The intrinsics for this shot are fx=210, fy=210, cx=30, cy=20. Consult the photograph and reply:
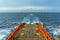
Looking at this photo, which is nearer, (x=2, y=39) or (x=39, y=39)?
(x=39, y=39)

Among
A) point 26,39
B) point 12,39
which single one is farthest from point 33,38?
point 12,39

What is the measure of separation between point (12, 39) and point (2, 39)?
3.72 meters

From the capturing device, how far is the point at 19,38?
65.6 feet

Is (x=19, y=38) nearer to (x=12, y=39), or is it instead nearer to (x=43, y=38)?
(x=12, y=39)

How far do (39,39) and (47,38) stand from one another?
2.53 ft

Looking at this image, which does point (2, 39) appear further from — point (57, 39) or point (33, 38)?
point (57, 39)

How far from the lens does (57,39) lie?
23.0 meters

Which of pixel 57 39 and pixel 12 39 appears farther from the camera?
pixel 57 39

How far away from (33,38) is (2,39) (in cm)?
441

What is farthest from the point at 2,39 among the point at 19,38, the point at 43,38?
the point at 43,38

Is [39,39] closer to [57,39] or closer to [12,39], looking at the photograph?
[12,39]

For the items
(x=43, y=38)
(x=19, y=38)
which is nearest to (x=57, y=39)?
(x=43, y=38)

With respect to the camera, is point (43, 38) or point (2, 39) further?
point (2, 39)

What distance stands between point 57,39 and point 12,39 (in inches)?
228
